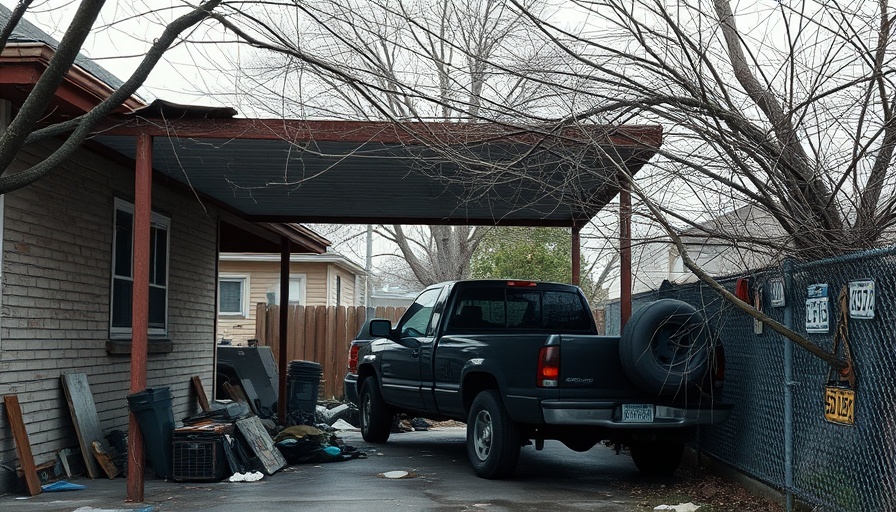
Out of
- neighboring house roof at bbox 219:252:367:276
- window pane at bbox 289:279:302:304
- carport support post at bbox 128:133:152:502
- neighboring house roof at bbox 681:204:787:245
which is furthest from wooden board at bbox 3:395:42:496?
window pane at bbox 289:279:302:304

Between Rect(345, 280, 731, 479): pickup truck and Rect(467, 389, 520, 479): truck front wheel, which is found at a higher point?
Rect(345, 280, 731, 479): pickup truck

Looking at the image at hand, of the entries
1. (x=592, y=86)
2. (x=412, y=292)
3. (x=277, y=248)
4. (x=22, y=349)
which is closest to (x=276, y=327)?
(x=277, y=248)

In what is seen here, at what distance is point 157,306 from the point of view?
1359cm

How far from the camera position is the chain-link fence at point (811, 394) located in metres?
6.19

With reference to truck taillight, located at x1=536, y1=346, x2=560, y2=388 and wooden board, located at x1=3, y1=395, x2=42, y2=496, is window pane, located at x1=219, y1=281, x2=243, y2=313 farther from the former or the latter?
truck taillight, located at x1=536, y1=346, x2=560, y2=388

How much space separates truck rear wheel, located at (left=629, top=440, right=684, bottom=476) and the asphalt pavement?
0.21m

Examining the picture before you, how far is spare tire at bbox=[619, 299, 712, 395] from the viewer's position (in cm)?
882

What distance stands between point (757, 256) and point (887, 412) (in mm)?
2330

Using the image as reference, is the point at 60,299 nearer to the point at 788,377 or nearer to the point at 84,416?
the point at 84,416

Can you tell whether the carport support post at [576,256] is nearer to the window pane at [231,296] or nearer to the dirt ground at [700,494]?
the dirt ground at [700,494]

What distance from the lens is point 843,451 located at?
6.74 m

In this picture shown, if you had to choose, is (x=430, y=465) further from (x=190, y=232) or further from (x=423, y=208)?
(x=190, y=232)

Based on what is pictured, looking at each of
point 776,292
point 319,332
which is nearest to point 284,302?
point 319,332

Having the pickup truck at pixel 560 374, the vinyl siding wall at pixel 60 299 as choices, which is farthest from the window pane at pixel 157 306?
the pickup truck at pixel 560 374
